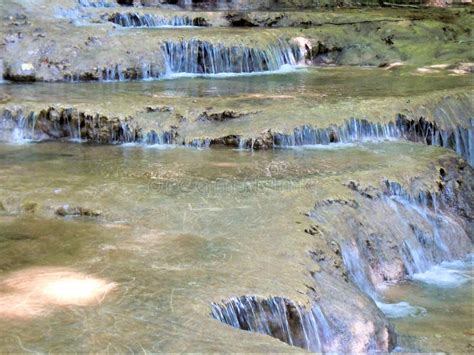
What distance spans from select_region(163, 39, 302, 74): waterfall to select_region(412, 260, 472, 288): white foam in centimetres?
785

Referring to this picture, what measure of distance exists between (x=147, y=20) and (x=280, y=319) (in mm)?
13393

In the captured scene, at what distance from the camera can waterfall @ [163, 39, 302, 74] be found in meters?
15.0

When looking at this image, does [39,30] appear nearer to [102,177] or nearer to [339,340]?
[102,177]

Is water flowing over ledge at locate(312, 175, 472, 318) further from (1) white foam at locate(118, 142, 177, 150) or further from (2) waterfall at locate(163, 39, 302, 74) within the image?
(2) waterfall at locate(163, 39, 302, 74)

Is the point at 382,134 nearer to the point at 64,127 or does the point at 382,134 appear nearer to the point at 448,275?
the point at 448,275

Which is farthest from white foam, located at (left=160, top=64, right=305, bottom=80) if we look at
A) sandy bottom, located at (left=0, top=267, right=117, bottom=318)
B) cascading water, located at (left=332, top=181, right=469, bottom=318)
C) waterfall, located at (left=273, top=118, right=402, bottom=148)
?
sandy bottom, located at (left=0, top=267, right=117, bottom=318)

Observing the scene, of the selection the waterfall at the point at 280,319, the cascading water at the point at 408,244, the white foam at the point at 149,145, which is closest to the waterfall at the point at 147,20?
the white foam at the point at 149,145

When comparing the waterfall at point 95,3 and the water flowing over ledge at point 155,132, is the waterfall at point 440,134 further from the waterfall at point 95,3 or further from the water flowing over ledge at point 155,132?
the waterfall at point 95,3

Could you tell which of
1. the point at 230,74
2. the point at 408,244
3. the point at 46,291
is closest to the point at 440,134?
the point at 408,244

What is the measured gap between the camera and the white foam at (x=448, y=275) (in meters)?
7.65

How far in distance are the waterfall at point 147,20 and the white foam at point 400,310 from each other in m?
11.9

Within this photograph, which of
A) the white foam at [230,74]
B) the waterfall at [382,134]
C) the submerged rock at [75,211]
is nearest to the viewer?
the submerged rock at [75,211]

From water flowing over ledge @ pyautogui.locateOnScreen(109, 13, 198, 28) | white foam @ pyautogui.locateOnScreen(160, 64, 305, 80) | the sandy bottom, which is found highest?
water flowing over ledge @ pyautogui.locateOnScreen(109, 13, 198, 28)

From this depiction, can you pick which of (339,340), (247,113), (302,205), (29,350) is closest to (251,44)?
(247,113)
